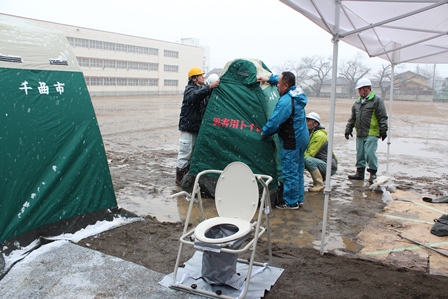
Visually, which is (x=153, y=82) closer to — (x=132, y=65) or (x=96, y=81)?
(x=132, y=65)

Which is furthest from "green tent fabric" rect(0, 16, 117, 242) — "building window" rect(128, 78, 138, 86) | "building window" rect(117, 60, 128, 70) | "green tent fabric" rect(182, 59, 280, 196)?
"building window" rect(128, 78, 138, 86)

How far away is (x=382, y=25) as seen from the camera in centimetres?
470

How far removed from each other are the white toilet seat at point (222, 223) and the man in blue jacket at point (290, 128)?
2314 millimetres

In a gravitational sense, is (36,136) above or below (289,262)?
above

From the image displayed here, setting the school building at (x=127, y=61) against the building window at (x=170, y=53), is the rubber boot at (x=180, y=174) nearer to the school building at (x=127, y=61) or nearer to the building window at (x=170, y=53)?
the school building at (x=127, y=61)

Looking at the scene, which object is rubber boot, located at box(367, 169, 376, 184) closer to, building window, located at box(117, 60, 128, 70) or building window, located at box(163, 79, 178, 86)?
building window, located at box(117, 60, 128, 70)

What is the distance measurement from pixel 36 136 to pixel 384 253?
13.5 feet

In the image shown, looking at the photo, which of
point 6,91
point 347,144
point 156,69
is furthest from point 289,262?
point 156,69

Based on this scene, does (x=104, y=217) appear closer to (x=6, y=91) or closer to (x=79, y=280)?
(x=79, y=280)

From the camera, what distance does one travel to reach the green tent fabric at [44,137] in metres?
4.01

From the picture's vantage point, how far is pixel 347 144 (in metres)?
12.6

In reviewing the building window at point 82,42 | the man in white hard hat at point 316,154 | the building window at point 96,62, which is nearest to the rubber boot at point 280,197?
the man in white hard hat at point 316,154

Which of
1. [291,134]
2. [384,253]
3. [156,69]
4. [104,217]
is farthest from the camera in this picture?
[156,69]

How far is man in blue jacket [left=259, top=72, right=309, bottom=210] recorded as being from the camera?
541 cm
